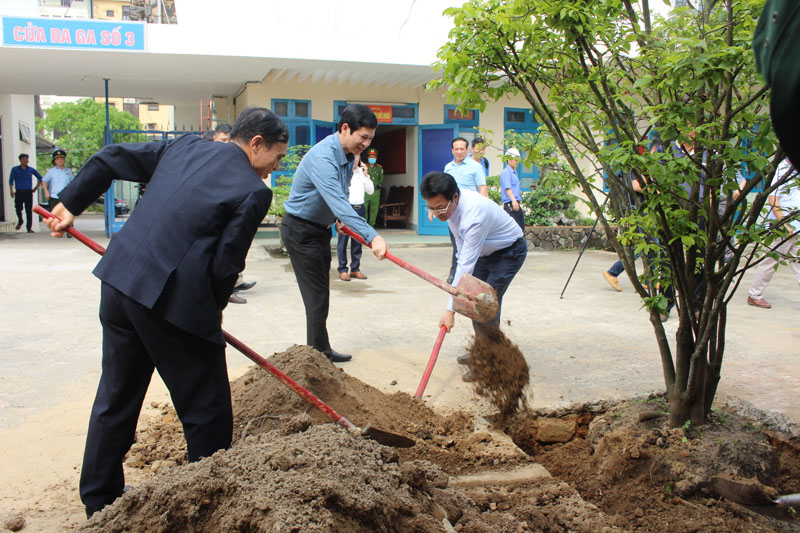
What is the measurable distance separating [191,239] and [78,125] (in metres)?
53.7

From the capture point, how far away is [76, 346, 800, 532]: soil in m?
1.87

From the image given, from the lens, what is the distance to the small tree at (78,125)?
156 ft

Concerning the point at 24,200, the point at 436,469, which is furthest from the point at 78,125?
the point at 436,469

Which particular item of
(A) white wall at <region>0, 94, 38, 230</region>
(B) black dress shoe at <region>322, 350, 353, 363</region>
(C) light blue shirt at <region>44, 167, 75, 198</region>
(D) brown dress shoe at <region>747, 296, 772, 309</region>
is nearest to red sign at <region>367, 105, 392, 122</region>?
(C) light blue shirt at <region>44, 167, 75, 198</region>

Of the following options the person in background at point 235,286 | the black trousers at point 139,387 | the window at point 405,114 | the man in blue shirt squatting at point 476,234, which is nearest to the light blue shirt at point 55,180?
the window at point 405,114

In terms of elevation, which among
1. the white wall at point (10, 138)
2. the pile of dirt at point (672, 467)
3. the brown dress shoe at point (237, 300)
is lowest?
the pile of dirt at point (672, 467)

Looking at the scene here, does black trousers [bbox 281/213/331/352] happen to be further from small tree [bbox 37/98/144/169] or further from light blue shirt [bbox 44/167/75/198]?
small tree [bbox 37/98/144/169]

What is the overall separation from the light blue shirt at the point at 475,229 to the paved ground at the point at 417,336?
0.85m

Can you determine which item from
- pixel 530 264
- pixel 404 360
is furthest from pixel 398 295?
pixel 530 264

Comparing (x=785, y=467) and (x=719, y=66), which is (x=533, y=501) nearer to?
(x=785, y=467)

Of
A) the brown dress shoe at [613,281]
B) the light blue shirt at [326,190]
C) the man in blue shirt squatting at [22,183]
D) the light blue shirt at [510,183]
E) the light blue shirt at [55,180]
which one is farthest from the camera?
the man in blue shirt squatting at [22,183]

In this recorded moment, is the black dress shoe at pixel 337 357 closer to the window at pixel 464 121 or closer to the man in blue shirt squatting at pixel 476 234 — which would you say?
the man in blue shirt squatting at pixel 476 234

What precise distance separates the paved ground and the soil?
424mm

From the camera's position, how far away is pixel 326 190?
407 centimetres
